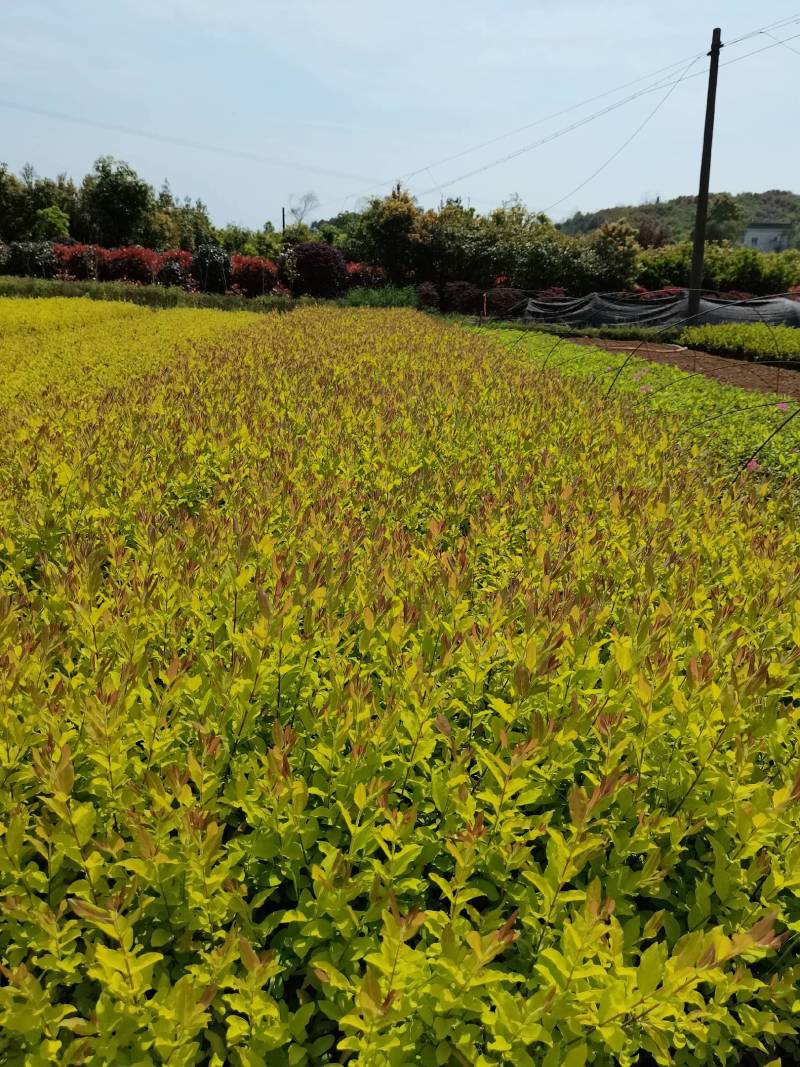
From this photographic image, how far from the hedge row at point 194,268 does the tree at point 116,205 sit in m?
13.6

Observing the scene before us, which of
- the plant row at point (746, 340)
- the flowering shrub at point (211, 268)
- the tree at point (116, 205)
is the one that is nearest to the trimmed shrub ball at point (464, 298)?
the flowering shrub at point (211, 268)

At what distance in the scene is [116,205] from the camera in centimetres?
4141

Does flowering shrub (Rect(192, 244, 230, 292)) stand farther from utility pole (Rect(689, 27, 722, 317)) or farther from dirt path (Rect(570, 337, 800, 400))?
utility pole (Rect(689, 27, 722, 317))

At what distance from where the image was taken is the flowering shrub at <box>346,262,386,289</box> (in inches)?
1250

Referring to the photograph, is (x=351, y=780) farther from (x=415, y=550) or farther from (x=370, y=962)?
(x=415, y=550)

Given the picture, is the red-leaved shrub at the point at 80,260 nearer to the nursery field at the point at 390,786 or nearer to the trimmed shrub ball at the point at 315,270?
the trimmed shrub ball at the point at 315,270

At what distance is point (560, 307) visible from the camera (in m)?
24.2

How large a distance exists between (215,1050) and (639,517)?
8.31 feet

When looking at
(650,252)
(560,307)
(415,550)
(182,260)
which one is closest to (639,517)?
(415,550)

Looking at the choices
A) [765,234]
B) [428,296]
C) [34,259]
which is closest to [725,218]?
[765,234]

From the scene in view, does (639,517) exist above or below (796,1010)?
above

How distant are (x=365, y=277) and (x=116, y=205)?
775 inches

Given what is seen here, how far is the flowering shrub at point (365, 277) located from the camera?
104ft

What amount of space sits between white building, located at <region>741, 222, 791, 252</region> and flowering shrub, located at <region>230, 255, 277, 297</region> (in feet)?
325
